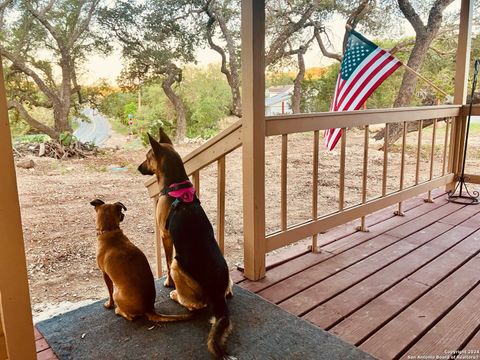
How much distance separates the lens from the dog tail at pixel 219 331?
4.91 feet

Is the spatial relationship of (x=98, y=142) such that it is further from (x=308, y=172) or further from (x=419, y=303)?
(x=419, y=303)

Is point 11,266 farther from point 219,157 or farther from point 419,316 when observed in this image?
point 419,316

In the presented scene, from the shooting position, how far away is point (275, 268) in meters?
2.38

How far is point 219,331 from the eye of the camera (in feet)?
5.19

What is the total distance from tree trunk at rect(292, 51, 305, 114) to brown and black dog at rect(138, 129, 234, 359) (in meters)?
5.21

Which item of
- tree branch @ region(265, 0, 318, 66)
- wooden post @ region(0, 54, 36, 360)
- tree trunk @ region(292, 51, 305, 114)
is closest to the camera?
wooden post @ region(0, 54, 36, 360)

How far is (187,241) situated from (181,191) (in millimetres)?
247

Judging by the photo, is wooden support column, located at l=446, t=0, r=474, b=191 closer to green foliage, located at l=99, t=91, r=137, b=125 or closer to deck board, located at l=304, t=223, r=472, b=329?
deck board, located at l=304, t=223, r=472, b=329

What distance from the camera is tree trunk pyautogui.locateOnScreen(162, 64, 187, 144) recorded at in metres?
5.36

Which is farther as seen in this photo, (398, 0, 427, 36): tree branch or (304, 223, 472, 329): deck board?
(398, 0, 427, 36): tree branch

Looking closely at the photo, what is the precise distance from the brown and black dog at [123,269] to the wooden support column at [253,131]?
1.87 feet

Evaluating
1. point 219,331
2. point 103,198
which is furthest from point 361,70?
point 103,198

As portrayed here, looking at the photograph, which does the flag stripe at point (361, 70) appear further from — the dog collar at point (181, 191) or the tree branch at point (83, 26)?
the tree branch at point (83, 26)

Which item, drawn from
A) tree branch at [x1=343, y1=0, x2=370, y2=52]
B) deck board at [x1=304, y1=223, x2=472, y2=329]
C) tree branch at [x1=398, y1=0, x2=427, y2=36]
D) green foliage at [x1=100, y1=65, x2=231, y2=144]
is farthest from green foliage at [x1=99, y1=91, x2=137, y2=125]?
tree branch at [x1=398, y1=0, x2=427, y2=36]
